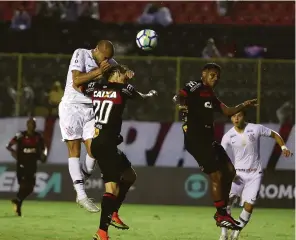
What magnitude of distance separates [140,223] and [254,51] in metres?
6.82

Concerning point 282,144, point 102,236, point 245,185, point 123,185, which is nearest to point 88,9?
point 245,185

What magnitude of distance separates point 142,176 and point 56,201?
200 cm

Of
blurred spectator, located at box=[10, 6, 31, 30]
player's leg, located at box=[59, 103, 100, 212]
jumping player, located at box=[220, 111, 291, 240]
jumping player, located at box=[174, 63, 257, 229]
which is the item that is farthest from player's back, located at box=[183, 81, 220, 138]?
blurred spectator, located at box=[10, 6, 31, 30]

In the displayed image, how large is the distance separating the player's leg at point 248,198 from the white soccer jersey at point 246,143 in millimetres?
328

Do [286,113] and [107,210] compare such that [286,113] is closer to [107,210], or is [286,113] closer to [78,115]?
[78,115]

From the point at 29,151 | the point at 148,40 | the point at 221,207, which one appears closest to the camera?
the point at 221,207

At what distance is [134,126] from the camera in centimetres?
2038

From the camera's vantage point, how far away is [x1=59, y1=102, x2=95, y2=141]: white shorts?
480 inches

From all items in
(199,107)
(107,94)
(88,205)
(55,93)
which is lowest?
(88,205)

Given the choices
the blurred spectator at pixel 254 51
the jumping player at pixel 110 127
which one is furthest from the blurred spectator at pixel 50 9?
the jumping player at pixel 110 127

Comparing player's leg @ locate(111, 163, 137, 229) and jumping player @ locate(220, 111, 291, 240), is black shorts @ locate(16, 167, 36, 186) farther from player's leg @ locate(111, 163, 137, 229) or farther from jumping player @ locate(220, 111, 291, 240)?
player's leg @ locate(111, 163, 137, 229)

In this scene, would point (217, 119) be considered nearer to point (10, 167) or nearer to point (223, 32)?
point (223, 32)

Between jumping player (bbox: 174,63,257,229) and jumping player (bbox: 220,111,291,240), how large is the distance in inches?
58.9

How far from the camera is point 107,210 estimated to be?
10891 millimetres
